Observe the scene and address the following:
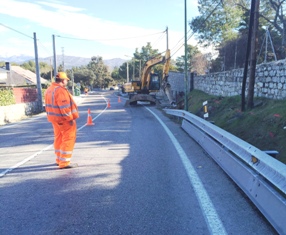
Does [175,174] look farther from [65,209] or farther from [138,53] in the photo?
[138,53]

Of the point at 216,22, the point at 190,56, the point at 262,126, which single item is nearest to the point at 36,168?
the point at 262,126

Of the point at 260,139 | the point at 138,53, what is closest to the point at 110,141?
the point at 260,139

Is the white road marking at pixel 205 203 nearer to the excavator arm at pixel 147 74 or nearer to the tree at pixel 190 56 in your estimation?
the excavator arm at pixel 147 74

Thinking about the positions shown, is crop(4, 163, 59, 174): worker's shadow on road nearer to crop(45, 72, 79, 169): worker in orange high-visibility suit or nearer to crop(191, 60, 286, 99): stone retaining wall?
crop(45, 72, 79, 169): worker in orange high-visibility suit

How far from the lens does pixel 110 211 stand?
3697 mm

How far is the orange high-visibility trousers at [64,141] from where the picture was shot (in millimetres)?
5637

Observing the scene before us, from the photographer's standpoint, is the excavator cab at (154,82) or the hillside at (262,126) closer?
the hillside at (262,126)

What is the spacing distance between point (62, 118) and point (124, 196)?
2.24m

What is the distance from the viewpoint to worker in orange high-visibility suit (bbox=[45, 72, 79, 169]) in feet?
18.4

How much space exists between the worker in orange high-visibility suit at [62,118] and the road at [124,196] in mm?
319

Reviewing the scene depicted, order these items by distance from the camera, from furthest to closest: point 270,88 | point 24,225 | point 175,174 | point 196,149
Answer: point 270,88 < point 196,149 < point 175,174 < point 24,225

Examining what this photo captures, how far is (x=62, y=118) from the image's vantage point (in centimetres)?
562

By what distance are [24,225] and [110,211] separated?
3.36ft

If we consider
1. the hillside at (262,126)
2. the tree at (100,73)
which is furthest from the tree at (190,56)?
the hillside at (262,126)
